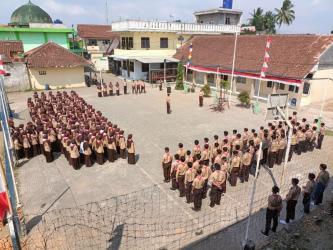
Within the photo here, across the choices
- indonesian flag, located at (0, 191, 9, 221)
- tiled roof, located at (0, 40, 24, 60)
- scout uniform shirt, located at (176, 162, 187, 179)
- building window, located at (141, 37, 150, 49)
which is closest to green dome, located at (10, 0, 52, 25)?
tiled roof, located at (0, 40, 24, 60)

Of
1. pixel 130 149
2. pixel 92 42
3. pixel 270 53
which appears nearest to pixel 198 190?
pixel 130 149

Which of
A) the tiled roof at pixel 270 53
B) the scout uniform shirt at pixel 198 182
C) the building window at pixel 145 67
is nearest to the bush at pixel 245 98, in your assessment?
the tiled roof at pixel 270 53

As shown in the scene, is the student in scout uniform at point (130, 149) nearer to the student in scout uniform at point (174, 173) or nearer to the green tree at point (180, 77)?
the student in scout uniform at point (174, 173)

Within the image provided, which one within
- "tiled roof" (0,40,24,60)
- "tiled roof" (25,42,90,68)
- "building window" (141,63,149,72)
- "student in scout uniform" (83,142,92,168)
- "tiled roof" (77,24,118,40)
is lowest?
"student in scout uniform" (83,142,92,168)

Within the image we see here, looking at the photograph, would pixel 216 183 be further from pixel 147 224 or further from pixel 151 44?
pixel 151 44

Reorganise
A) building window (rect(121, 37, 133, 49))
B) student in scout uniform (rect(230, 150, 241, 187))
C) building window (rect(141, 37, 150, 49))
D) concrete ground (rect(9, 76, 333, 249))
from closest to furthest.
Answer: concrete ground (rect(9, 76, 333, 249))
student in scout uniform (rect(230, 150, 241, 187))
building window (rect(141, 37, 150, 49))
building window (rect(121, 37, 133, 49))

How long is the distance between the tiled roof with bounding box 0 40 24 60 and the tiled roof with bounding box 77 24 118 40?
18355mm

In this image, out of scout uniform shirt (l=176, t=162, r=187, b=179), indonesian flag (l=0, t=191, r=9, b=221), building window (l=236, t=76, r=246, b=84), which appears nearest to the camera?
indonesian flag (l=0, t=191, r=9, b=221)

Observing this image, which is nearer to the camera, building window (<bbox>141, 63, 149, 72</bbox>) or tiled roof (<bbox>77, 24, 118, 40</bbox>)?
building window (<bbox>141, 63, 149, 72</bbox>)

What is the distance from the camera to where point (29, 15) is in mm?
38531

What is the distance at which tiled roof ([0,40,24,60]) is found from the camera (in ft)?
85.1

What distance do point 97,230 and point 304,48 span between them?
18884 millimetres

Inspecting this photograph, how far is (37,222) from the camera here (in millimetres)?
7770

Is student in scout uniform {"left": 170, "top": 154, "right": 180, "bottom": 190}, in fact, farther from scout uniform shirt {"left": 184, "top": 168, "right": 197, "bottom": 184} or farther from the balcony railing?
the balcony railing
